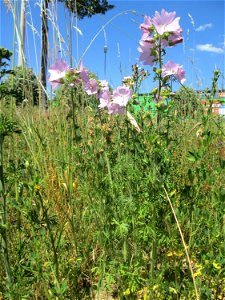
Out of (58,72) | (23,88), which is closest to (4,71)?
(58,72)

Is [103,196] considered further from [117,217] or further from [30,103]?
[30,103]

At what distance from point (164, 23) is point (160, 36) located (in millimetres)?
60

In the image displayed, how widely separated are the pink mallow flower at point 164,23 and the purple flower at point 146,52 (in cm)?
7

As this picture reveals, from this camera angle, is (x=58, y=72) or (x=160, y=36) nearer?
(x=160, y=36)

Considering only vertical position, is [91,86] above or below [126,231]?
above

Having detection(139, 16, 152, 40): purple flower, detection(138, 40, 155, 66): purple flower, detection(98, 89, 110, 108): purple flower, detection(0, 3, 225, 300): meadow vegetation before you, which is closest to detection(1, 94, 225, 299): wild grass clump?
detection(0, 3, 225, 300): meadow vegetation

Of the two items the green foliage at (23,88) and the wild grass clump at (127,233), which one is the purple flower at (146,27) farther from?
the green foliage at (23,88)

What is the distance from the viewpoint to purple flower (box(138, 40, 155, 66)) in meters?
1.59

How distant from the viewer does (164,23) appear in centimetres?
157

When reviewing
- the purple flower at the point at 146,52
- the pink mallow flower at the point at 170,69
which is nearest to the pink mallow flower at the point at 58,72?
the purple flower at the point at 146,52

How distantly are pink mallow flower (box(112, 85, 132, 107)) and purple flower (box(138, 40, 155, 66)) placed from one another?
0.29 metres

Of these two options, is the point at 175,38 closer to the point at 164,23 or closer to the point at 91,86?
the point at 164,23

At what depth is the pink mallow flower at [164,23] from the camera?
5.11 feet

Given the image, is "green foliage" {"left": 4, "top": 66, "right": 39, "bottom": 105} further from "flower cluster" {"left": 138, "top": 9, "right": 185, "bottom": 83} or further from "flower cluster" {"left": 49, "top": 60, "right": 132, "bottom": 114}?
"flower cluster" {"left": 138, "top": 9, "right": 185, "bottom": 83}
